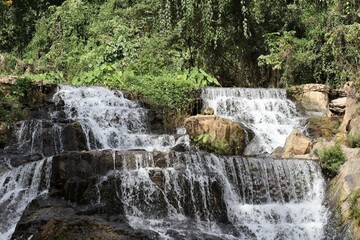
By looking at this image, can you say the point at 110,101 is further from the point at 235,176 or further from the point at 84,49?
the point at 84,49

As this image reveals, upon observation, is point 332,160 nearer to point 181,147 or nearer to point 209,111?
point 181,147

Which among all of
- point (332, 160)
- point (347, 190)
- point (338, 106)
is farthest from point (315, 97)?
point (347, 190)

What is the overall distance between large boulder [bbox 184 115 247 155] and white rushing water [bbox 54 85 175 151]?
803 mm

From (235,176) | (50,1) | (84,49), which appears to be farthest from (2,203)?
(50,1)

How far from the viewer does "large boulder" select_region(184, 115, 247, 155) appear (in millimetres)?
13755

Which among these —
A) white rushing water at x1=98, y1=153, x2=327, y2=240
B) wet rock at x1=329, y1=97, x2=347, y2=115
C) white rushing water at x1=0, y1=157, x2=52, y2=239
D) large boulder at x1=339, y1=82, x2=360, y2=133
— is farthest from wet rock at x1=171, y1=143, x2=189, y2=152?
wet rock at x1=329, y1=97, x2=347, y2=115

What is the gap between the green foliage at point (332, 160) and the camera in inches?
450

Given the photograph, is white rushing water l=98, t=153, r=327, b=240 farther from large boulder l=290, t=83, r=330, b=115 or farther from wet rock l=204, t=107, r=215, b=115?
large boulder l=290, t=83, r=330, b=115

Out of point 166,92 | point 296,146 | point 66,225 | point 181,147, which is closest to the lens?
point 66,225

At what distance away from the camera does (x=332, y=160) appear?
38.0ft

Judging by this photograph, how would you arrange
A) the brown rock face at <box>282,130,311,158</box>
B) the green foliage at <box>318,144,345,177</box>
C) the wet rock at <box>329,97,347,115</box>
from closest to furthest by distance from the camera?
1. the green foliage at <box>318,144,345,177</box>
2. the brown rock face at <box>282,130,311,158</box>
3. the wet rock at <box>329,97,347,115</box>

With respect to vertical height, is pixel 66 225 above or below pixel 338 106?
below

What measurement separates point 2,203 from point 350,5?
38.8 feet

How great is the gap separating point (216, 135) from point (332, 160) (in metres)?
3.61
